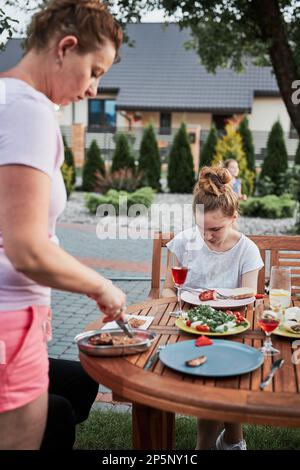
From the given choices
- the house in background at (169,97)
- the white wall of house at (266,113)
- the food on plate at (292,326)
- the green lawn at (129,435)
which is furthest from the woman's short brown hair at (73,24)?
the white wall of house at (266,113)

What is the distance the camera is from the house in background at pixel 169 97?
93.4ft

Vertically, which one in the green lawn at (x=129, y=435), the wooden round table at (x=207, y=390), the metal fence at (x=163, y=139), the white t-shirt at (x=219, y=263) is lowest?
the green lawn at (x=129, y=435)

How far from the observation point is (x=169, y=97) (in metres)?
29.1

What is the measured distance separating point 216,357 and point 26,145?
1053 millimetres

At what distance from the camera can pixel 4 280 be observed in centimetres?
154

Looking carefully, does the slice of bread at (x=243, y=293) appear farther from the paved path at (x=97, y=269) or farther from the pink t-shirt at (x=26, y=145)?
the pink t-shirt at (x=26, y=145)

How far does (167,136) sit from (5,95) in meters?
27.9

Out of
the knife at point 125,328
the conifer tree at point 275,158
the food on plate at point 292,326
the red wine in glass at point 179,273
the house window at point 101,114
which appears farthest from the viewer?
the house window at point 101,114

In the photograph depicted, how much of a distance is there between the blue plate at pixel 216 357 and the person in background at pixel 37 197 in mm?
372

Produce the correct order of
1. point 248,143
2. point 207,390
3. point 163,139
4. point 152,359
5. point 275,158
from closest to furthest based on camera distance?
point 207,390 < point 152,359 < point 275,158 < point 248,143 < point 163,139

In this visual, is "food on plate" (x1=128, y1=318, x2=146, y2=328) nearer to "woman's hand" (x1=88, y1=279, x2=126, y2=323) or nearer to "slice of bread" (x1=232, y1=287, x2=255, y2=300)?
"slice of bread" (x1=232, y1=287, x2=255, y2=300)

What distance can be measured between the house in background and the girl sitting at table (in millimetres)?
23963

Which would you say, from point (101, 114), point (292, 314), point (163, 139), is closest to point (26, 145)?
point (292, 314)

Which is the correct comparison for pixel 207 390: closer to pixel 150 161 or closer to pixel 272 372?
pixel 272 372
